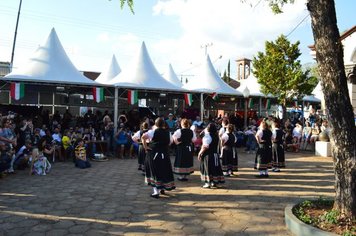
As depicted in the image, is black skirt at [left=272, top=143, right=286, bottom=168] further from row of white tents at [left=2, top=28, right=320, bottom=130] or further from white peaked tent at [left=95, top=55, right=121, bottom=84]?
white peaked tent at [left=95, top=55, right=121, bottom=84]

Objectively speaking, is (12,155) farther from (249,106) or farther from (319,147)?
(249,106)

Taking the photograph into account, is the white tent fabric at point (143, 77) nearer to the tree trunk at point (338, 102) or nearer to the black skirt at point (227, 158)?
the black skirt at point (227, 158)

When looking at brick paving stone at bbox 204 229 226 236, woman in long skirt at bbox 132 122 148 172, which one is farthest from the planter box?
brick paving stone at bbox 204 229 226 236

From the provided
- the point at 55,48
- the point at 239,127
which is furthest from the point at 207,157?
the point at 239,127

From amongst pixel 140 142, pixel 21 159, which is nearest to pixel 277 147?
pixel 140 142

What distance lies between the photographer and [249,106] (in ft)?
67.8

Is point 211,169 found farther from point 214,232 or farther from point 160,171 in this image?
point 214,232

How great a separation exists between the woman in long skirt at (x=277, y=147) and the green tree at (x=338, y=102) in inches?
212

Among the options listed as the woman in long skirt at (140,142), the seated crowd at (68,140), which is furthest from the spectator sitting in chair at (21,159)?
the woman in long skirt at (140,142)

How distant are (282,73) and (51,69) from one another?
43.3 ft

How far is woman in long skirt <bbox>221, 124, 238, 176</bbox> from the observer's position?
373 inches

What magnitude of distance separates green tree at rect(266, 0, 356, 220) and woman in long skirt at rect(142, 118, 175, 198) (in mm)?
3295

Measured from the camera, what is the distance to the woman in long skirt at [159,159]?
6965mm

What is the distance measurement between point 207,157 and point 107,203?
105 inches
